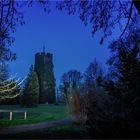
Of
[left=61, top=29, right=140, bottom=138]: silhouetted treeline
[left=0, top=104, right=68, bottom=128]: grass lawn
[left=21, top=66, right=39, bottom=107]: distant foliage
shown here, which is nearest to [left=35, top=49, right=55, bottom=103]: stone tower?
[left=21, top=66, right=39, bottom=107]: distant foliage

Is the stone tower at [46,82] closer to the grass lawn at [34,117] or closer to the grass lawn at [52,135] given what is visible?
the grass lawn at [34,117]

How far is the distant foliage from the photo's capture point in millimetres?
49016

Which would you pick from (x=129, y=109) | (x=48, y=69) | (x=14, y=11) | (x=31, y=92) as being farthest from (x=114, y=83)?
(x=48, y=69)

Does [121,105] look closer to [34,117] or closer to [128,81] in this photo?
[128,81]

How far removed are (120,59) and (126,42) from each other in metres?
1.95

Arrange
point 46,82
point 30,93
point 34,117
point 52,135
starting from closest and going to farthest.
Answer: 1. point 52,135
2. point 34,117
3. point 30,93
4. point 46,82

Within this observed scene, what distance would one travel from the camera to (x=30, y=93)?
50.2 meters

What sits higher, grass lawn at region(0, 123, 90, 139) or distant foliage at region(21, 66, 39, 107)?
distant foliage at region(21, 66, 39, 107)

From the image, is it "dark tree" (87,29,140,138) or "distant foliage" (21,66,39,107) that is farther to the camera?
"distant foliage" (21,66,39,107)

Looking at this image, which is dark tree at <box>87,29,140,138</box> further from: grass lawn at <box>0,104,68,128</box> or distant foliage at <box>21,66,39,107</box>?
distant foliage at <box>21,66,39,107</box>

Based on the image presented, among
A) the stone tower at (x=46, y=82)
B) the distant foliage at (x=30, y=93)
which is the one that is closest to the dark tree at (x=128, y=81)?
the distant foliage at (x=30, y=93)

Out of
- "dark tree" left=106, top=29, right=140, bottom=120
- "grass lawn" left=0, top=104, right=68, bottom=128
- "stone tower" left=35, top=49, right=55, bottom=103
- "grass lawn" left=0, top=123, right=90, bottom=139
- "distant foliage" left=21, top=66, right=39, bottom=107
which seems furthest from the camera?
"stone tower" left=35, top=49, right=55, bottom=103

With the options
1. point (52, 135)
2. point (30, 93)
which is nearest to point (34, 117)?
point (52, 135)

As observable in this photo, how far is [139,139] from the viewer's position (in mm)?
7742
